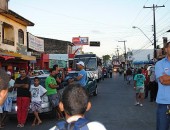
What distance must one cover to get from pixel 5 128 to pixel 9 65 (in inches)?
753

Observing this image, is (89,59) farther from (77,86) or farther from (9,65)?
(77,86)

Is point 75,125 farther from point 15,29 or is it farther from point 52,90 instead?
point 15,29

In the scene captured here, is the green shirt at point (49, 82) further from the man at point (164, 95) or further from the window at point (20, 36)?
the window at point (20, 36)

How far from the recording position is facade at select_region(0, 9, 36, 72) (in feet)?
89.2

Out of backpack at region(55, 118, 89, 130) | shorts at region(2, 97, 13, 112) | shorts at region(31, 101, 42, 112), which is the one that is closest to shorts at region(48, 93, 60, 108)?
shorts at region(31, 101, 42, 112)

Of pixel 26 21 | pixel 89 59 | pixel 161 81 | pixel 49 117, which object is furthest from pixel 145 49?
pixel 161 81

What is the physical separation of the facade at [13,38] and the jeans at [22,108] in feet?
49.4

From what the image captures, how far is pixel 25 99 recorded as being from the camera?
10.9 m

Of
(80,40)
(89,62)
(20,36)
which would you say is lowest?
(89,62)

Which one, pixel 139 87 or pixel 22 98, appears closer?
pixel 22 98

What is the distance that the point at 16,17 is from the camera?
2961cm

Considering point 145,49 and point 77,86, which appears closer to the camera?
point 77,86

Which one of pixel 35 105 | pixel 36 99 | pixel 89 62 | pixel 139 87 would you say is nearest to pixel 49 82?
pixel 36 99

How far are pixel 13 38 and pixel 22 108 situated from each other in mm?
19640
